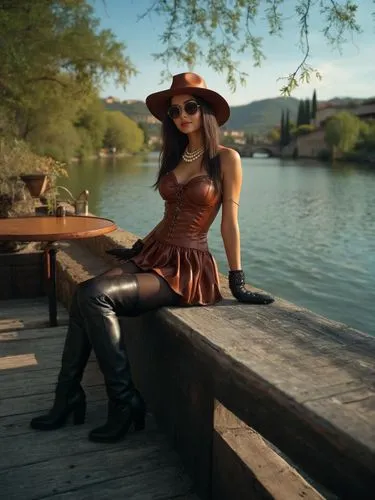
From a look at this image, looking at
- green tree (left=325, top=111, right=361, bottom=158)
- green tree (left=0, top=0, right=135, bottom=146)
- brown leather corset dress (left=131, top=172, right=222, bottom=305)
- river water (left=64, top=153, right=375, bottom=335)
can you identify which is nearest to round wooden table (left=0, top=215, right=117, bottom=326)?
brown leather corset dress (left=131, top=172, right=222, bottom=305)

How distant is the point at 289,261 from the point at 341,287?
2751 millimetres

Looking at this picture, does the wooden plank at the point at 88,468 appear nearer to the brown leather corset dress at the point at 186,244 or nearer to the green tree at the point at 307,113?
the brown leather corset dress at the point at 186,244

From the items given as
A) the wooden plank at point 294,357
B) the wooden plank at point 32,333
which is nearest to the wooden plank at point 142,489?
the wooden plank at point 294,357

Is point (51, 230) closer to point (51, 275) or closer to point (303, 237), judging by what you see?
point (51, 275)

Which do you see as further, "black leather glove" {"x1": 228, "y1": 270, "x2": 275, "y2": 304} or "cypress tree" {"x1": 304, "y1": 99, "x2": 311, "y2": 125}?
"cypress tree" {"x1": 304, "y1": 99, "x2": 311, "y2": 125}

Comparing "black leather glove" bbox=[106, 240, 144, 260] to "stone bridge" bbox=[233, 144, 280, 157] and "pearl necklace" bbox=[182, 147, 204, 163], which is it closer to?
"pearl necklace" bbox=[182, 147, 204, 163]

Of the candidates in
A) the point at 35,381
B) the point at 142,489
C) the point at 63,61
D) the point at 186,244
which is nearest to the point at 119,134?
the point at 63,61

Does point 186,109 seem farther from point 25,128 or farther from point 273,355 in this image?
point 25,128

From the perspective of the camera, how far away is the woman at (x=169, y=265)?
2.41m

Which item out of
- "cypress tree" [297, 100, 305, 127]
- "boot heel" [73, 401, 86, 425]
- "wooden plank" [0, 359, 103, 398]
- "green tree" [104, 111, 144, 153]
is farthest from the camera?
"cypress tree" [297, 100, 305, 127]


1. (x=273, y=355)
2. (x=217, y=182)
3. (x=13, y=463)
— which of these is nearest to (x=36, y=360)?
(x=13, y=463)

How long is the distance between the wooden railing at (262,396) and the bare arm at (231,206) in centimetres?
25

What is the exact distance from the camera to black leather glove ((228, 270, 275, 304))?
2.62m

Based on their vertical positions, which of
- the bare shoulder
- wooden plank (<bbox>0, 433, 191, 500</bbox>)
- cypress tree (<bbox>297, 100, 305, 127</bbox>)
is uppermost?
cypress tree (<bbox>297, 100, 305, 127</bbox>)
